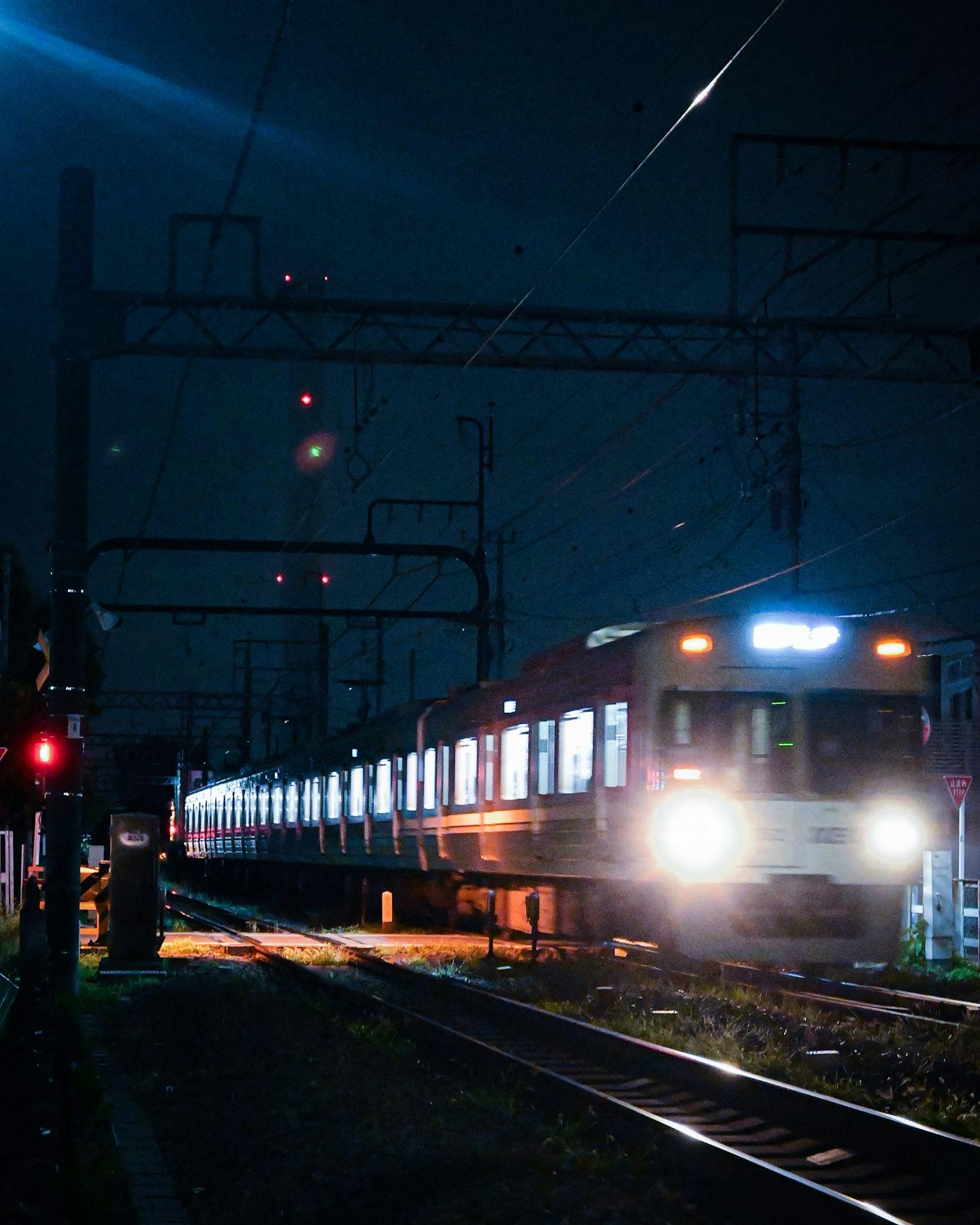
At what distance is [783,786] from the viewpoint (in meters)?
14.9

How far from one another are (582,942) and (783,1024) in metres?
6.39

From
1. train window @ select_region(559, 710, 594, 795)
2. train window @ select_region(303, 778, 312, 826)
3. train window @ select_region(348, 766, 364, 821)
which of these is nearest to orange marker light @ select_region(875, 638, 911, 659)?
train window @ select_region(559, 710, 594, 795)

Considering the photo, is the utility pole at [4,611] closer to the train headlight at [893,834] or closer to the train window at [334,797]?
the train window at [334,797]

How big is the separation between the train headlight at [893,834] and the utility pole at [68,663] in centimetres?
709

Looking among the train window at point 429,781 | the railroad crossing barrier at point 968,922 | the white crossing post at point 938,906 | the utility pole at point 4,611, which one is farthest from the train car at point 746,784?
the utility pole at point 4,611

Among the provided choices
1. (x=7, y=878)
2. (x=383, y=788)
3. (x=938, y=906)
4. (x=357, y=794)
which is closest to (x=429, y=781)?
(x=383, y=788)

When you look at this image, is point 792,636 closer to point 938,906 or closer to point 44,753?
point 938,906

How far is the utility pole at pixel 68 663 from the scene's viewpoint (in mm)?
15094

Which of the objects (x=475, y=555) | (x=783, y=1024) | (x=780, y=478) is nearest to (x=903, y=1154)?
(x=783, y=1024)

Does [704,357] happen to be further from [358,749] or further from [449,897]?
[358,749]

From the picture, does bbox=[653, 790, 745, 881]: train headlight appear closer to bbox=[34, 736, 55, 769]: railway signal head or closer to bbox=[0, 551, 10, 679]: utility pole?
bbox=[34, 736, 55, 769]: railway signal head

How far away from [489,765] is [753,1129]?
11.3 meters

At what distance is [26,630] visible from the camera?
44844 millimetres

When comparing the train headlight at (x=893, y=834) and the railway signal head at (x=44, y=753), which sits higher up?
the railway signal head at (x=44, y=753)
